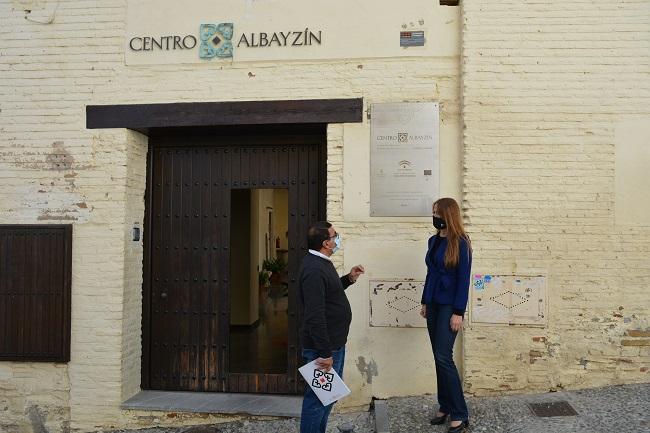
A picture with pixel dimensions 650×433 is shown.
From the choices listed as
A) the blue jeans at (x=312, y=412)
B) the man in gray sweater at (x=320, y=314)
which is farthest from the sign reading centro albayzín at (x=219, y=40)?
the blue jeans at (x=312, y=412)

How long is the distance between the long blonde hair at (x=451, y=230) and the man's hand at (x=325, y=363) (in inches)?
46.8

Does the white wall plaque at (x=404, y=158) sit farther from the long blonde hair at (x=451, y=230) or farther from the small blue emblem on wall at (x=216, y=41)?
the small blue emblem on wall at (x=216, y=41)

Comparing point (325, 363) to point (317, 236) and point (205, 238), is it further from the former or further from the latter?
point (205, 238)

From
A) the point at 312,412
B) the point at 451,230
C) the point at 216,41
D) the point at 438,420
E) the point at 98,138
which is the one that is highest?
the point at 216,41

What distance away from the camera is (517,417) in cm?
444

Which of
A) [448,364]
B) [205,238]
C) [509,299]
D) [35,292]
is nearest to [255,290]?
[205,238]

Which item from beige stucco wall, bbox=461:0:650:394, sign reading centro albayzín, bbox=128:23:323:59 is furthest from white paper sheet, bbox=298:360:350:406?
sign reading centro albayzín, bbox=128:23:323:59

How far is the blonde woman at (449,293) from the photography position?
13.5 ft

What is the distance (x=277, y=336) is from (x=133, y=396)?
2.90 meters

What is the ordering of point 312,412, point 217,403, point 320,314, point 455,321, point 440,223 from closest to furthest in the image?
point 320,314 → point 312,412 → point 455,321 → point 440,223 → point 217,403

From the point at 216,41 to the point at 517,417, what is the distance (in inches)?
181

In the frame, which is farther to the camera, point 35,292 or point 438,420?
point 35,292

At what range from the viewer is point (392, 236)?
5.23m

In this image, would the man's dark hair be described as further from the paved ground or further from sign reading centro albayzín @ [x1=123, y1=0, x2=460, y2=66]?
sign reading centro albayzín @ [x1=123, y1=0, x2=460, y2=66]
